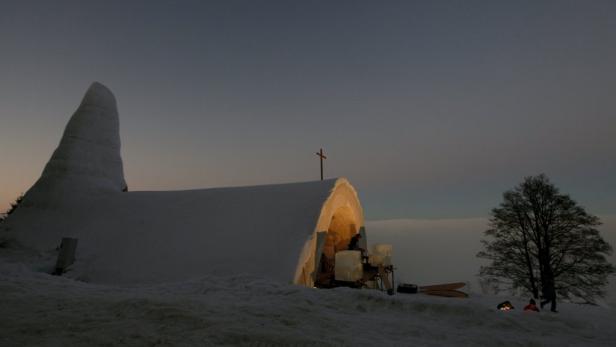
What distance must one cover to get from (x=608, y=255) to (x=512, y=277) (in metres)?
3.91

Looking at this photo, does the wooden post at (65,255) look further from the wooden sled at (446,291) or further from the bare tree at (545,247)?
the bare tree at (545,247)

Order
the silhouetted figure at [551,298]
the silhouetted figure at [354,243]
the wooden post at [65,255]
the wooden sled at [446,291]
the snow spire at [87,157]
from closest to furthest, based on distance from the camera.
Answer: the silhouetted figure at [551,298] < the wooden sled at [446,291] < the wooden post at [65,255] < the silhouetted figure at [354,243] < the snow spire at [87,157]

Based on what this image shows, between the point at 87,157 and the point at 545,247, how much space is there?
77.6ft

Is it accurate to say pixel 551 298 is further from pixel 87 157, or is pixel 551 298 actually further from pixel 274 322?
pixel 87 157

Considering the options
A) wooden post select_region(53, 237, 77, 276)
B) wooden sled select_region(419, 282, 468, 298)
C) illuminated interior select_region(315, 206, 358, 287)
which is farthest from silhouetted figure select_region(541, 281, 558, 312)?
wooden post select_region(53, 237, 77, 276)

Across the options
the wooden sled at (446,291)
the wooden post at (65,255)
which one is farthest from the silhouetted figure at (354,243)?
the wooden post at (65,255)

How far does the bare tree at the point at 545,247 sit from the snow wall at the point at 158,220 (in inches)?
292

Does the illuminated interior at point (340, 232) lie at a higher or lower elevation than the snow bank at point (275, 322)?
higher

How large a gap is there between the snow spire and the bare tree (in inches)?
803

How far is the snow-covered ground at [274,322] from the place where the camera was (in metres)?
3.54

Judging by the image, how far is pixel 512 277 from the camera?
1627 cm

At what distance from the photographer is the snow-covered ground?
3.54m

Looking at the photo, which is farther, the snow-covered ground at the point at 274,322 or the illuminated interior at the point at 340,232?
the illuminated interior at the point at 340,232

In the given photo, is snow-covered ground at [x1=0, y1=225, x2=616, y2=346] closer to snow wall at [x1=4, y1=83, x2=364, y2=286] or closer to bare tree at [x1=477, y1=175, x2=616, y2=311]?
snow wall at [x1=4, y1=83, x2=364, y2=286]
